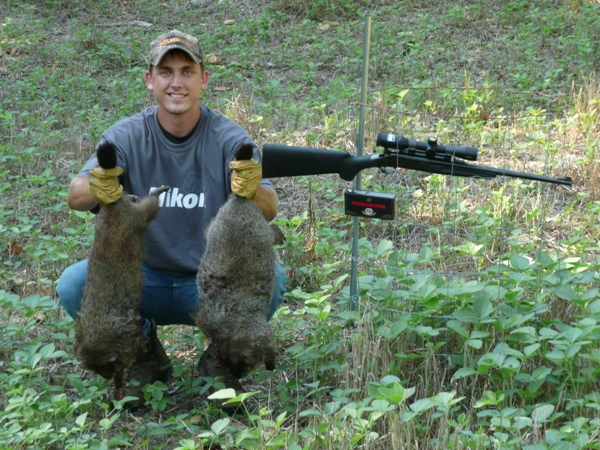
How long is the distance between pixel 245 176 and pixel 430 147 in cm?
96

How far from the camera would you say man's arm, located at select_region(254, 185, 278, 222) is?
3.90 meters

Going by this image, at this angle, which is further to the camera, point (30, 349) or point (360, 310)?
point (360, 310)

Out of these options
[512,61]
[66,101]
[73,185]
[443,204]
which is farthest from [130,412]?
[512,61]

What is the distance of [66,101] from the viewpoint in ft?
28.4

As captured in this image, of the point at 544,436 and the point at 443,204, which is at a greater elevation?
the point at 443,204

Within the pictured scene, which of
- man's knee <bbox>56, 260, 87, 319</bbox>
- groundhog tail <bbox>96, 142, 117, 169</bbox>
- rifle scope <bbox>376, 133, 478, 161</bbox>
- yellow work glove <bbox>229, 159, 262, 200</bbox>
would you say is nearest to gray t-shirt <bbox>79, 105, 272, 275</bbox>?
man's knee <bbox>56, 260, 87, 319</bbox>

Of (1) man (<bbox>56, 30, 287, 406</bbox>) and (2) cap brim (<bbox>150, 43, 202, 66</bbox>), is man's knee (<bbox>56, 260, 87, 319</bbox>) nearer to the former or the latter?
(1) man (<bbox>56, 30, 287, 406</bbox>)

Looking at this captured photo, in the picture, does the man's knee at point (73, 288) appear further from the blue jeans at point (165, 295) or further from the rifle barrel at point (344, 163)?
the rifle barrel at point (344, 163)

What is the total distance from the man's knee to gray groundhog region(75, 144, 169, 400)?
0.88ft

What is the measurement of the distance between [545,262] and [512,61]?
5631mm

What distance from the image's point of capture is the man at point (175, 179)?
4.14m

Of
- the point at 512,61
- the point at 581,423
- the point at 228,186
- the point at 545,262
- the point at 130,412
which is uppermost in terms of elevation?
the point at 512,61

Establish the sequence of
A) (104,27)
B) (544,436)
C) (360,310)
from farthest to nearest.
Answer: (104,27) → (360,310) → (544,436)

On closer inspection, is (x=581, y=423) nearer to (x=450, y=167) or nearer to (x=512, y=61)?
(x=450, y=167)
